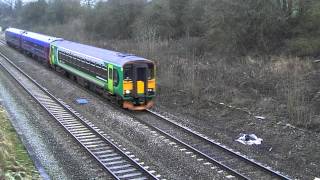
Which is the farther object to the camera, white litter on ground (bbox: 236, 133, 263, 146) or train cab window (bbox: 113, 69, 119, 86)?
train cab window (bbox: 113, 69, 119, 86)

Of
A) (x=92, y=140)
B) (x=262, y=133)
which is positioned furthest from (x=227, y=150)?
(x=92, y=140)

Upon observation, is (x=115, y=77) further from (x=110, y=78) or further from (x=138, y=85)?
(x=138, y=85)

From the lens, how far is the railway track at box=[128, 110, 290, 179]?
12.8 meters

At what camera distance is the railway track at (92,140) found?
43.0 ft

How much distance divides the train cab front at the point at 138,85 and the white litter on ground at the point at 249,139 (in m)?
6.22

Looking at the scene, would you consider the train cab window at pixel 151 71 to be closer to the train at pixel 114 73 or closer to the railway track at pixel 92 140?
the train at pixel 114 73

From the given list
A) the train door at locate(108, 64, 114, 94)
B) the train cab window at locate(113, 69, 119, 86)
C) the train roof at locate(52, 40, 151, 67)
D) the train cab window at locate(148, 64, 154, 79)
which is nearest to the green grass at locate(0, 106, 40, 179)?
the train cab window at locate(113, 69, 119, 86)

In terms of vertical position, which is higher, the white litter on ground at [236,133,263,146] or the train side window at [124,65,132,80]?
the train side window at [124,65,132,80]

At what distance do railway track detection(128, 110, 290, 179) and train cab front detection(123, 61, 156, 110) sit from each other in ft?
5.47

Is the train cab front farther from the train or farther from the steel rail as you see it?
the steel rail

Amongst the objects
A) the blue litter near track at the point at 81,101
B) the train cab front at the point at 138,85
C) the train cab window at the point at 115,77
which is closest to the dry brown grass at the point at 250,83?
the train cab front at the point at 138,85

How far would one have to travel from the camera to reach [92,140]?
1631 centimetres

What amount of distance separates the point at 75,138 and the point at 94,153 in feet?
5.55

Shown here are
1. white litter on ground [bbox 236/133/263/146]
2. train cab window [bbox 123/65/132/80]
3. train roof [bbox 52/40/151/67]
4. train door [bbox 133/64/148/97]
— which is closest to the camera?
white litter on ground [bbox 236/133/263/146]
